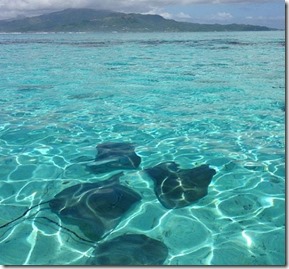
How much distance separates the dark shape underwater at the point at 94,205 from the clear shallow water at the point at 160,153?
17 centimetres

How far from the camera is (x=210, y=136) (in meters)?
9.38

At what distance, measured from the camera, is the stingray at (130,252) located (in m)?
4.64

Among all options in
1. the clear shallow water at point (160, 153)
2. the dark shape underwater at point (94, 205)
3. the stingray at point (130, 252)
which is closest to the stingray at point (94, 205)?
the dark shape underwater at point (94, 205)

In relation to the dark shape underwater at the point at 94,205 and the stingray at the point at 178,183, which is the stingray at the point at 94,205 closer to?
the dark shape underwater at the point at 94,205

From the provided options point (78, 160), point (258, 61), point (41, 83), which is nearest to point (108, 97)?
point (41, 83)

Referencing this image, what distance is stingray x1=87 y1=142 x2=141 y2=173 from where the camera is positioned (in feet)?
24.5

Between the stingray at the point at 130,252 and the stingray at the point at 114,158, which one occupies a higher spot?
the stingray at the point at 130,252

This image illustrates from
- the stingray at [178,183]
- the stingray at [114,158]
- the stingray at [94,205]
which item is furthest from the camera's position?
the stingray at [114,158]

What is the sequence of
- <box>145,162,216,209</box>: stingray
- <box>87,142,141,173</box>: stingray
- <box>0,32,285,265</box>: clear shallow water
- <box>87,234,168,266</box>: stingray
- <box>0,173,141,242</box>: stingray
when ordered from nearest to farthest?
<box>87,234,168,266</box>: stingray < <box>0,32,285,265</box>: clear shallow water < <box>0,173,141,242</box>: stingray < <box>145,162,216,209</box>: stingray < <box>87,142,141,173</box>: stingray

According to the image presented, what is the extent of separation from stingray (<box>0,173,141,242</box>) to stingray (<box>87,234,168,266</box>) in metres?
0.31

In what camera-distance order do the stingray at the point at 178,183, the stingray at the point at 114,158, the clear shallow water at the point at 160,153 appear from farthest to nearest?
the stingray at the point at 114,158 → the stingray at the point at 178,183 → the clear shallow water at the point at 160,153

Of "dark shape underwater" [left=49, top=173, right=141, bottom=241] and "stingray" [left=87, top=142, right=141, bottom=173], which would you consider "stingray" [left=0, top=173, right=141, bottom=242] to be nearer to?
"dark shape underwater" [left=49, top=173, right=141, bottom=241]

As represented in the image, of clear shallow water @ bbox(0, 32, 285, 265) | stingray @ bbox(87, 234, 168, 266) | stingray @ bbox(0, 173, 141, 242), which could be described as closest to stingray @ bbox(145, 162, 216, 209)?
clear shallow water @ bbox(0, 32, 285, 265)

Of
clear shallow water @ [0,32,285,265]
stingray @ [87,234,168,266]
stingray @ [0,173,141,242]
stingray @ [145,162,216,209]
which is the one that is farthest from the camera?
stingray @ [145,162,216,209]
